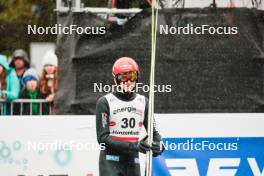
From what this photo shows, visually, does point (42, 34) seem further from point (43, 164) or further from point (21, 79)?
point (43, 164)

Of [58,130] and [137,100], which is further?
[58,130]

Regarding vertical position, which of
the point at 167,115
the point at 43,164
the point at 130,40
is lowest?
the point at 43,164

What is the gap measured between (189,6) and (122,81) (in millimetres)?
1600

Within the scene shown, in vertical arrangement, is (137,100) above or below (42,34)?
below

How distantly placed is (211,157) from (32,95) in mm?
2003

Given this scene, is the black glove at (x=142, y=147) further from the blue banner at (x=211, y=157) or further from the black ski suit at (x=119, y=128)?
the blue banner at (x=211, y=157)

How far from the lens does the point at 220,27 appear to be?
8219 mm

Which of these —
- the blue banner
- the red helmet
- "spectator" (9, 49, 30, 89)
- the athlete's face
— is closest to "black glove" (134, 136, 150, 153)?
the athlete's face

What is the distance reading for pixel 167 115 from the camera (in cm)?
823

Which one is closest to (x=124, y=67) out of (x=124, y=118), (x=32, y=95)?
Answer: (x=124, y=118)

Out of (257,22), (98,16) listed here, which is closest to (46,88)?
(98,16)

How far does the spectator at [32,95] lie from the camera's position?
Answer: 8.26 m

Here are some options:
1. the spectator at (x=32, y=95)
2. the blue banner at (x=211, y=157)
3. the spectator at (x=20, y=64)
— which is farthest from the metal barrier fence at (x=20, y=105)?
the blue banner at (x=211, y=157)

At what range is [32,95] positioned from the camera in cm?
833
